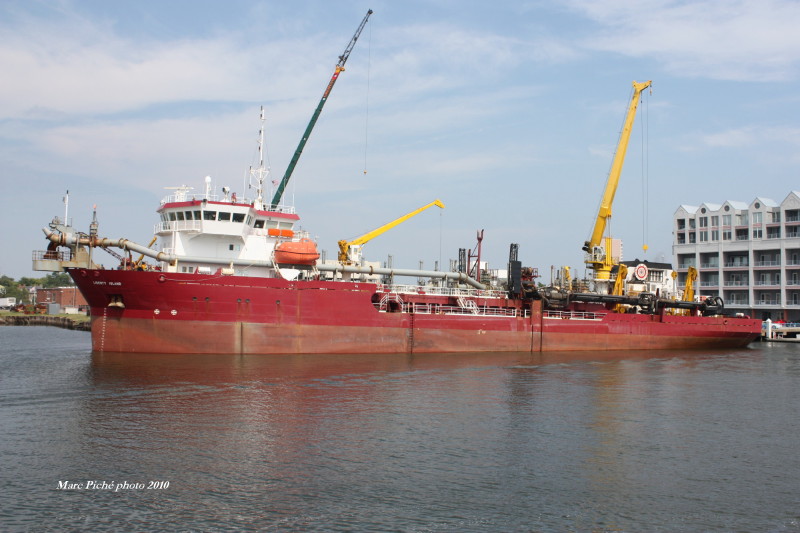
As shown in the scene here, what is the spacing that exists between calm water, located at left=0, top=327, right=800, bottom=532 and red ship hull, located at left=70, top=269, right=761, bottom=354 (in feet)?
10.8

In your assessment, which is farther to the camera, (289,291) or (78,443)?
(289,291)

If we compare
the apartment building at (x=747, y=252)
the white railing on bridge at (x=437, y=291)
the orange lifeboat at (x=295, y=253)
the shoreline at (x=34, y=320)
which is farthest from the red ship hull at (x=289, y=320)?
the shoreline at (x=34, y=320)

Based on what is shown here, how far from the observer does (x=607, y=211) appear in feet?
143

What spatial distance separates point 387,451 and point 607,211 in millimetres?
32273

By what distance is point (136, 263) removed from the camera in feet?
99.5

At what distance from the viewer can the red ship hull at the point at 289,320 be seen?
95.5 feet

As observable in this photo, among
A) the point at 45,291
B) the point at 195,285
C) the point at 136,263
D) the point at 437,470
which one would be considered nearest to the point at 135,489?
the point at 437,470

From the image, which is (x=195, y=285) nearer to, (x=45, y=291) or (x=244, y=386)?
(x=244, y=386)

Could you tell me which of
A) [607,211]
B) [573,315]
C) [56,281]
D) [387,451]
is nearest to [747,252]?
[607,211]

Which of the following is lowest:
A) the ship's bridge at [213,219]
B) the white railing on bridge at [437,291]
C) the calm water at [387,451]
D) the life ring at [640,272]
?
the calm water at [387,451]

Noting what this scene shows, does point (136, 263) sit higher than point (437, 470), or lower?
higher

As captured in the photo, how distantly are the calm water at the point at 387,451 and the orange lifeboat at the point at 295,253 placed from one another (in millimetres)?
6605

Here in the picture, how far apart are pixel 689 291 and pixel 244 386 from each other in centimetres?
3357

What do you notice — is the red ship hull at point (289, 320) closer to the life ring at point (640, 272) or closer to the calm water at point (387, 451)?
the calm water at point (387, 451)
